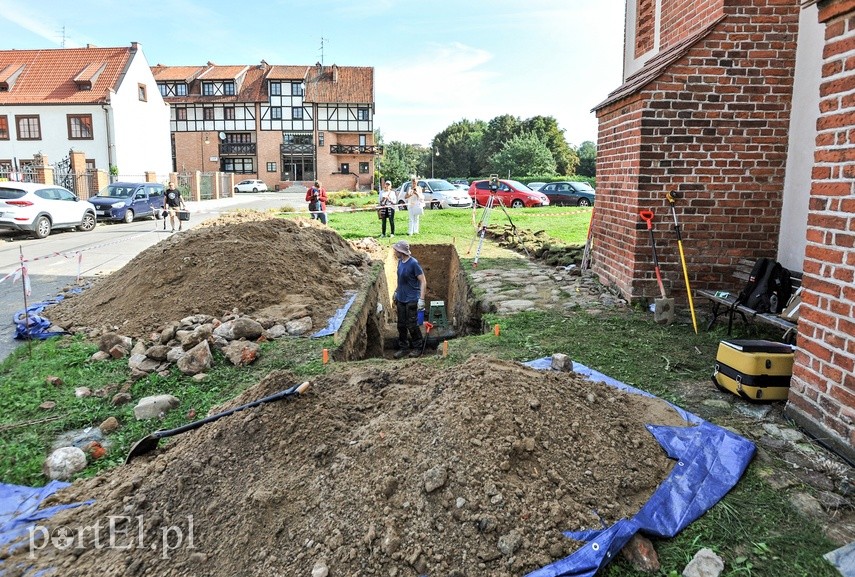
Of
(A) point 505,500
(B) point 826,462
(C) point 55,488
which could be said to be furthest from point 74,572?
(B) point 826,462

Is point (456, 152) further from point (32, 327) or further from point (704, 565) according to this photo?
point (704, 565)

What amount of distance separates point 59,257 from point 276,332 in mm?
9901

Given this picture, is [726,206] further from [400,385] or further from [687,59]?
[400,385]

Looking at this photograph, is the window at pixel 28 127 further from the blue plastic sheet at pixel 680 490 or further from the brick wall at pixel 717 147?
the blue plastic sheet at pixel 680 490

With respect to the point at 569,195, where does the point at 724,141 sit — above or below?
above

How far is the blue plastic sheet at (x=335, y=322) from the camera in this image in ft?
23.1

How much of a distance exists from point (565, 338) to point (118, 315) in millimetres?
5670

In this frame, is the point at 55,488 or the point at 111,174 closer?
the point at 55,488

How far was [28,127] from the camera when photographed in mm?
40469

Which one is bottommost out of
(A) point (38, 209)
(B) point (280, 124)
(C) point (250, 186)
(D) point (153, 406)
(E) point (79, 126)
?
(D) point (153, 406)

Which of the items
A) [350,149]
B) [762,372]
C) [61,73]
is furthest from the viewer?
[350,149]

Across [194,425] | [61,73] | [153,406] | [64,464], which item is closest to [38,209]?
[153,406]

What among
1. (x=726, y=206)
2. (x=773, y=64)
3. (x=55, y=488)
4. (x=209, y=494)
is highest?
(x=773, y=64)

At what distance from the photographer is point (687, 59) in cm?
691
